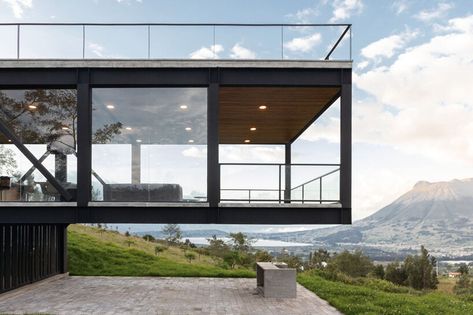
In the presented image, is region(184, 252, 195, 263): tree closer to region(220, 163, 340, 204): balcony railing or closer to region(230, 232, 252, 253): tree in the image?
region(230, 232, 252, 253): tree

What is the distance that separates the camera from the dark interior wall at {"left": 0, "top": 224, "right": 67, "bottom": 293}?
12.1 m

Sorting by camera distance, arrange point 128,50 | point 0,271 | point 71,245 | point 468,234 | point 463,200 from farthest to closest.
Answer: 1. point 463,200
2. point 468,234
3. point 71,245
4. point 0,271
5. point 128,50

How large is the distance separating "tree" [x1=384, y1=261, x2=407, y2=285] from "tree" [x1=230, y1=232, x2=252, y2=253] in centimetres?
2708

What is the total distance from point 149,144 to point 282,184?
3198 millimetres

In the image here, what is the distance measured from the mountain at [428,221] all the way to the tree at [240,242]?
50.9 metres

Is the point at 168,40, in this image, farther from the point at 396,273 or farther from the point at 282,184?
the point at 396,273

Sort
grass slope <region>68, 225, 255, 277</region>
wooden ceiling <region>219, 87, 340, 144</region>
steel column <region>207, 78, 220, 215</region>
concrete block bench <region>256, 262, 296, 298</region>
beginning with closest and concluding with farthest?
1. steel column <region>207, 78, 220, 215</region>
2. wooden ceiling <region>219, 87, 340, 144</region>
3. concrete block bench <region>256, 262, 296, 298</region>
4. grass slope <region>68, 225, 255, 277</region>

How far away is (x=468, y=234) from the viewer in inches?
4835

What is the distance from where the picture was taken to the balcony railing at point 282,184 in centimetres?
1003

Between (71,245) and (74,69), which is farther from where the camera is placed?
(71,245)

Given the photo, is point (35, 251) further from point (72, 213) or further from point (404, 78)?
point (404, 78)

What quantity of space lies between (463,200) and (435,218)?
65.1ft

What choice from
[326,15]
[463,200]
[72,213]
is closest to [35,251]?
[72,213]

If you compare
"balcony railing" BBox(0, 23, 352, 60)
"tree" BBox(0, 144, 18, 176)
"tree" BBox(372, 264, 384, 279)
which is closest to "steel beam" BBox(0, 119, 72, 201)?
"tree" BBox(0, 144, 18, 176)
